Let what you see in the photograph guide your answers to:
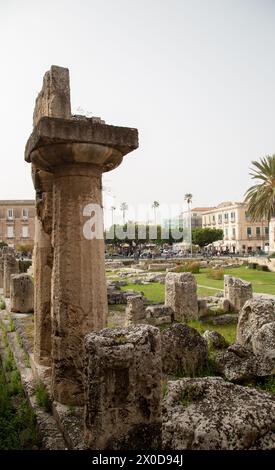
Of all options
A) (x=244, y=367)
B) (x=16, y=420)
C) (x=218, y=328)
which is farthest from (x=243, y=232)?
(x=16, y=420)

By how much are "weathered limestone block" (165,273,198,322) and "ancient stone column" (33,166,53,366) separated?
220 inches

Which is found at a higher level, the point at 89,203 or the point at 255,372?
the point at 89,203

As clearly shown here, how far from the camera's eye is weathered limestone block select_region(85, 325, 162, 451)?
270 cm

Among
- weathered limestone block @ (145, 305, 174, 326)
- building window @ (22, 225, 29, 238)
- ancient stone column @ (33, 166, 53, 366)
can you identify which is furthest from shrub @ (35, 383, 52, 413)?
building window @ (22, 225, 29, 238)

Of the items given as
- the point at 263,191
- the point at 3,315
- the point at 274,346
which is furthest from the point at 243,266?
the point at 274,346

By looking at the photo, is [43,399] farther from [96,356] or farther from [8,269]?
[8,269]

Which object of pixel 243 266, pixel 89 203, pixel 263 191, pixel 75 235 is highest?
pixel 263 191

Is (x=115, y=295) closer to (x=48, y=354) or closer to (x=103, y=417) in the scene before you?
(x=48, y=354)

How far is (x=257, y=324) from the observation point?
6.64m

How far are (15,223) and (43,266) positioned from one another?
6759 centimetres

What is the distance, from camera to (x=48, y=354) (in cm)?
504

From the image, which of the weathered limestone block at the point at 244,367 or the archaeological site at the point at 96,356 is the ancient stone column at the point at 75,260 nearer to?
the archaeological site at the point at 96,356

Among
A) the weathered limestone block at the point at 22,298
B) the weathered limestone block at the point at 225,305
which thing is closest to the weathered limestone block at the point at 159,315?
the weathered limestone block at the point at 225,305
